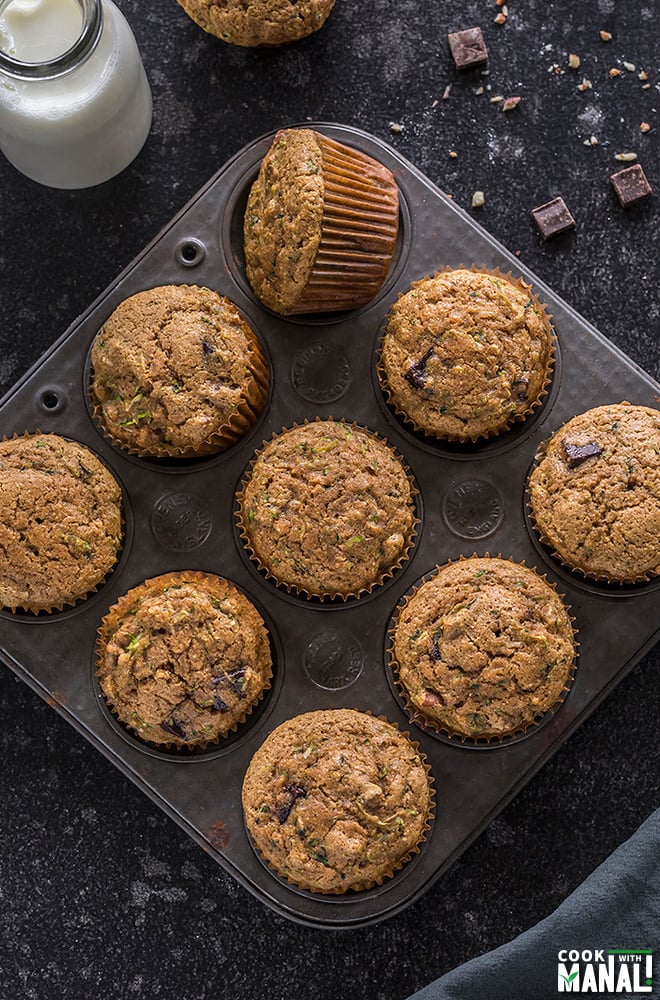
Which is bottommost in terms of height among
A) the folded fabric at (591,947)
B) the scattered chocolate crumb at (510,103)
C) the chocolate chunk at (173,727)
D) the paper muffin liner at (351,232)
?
the folded fabric at (591,947)

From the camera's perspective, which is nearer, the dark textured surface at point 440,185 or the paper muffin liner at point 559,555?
the paper muffin liner at point 559,555

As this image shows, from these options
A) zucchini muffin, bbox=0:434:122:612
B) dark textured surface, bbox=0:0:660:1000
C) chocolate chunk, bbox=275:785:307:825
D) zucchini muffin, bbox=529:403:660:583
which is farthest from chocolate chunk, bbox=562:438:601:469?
zucchini muffin, bbox=0:434:122:612

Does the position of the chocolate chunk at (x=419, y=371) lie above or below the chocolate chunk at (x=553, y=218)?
above

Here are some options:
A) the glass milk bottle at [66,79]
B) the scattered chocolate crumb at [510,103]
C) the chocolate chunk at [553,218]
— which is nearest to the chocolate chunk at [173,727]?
the glass milk bottle at [66,79]

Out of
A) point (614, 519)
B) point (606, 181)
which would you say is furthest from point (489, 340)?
point (606, 181)

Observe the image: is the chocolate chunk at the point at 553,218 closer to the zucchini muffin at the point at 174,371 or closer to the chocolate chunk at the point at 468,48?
the chocolate chunk at the point at 468,48

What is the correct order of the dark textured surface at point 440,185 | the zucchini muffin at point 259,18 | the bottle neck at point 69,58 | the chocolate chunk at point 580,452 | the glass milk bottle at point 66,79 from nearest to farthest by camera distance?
1. the bottle neck at point 69,58
2. the glass milk bottle at point 66,79
3. the chocolate chunk at point 580,452
4. the zucchini muffin at point 259,18
5. the dark textured surface at point 440,185

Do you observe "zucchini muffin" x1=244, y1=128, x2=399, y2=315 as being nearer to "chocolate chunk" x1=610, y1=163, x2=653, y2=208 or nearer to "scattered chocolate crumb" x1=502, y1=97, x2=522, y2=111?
"scattered chocolate crumb" x1=502, y1=97, x2=522, y2=111

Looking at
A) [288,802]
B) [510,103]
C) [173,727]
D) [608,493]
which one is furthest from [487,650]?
[510,103]
